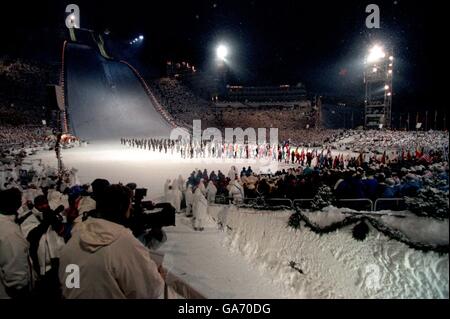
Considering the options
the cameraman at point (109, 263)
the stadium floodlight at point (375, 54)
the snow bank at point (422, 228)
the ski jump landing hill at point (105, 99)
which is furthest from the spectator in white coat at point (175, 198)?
the stadium floodlight at point (375, 54)

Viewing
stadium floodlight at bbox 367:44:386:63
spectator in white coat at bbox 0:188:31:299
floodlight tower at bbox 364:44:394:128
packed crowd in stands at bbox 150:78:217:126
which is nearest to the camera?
spectator in white coat at bbox 0:188:31:299

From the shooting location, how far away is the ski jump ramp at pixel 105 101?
4188cm

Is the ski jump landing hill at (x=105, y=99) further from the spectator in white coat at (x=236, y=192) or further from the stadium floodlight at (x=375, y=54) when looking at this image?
the spectator in white coat at (x=236, y=192)

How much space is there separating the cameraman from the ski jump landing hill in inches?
1529

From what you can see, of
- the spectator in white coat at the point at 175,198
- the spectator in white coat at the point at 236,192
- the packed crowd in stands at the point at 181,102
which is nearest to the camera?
the spectator in white coat at the point at 236,192

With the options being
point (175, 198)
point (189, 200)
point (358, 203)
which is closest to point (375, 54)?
point (358, 203)

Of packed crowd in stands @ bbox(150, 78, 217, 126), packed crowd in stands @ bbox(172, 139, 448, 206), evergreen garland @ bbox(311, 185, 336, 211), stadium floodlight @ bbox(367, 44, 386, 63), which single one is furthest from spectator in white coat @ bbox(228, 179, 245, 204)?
packed crowd in stands @ bbox(150, 78, 217, 126)

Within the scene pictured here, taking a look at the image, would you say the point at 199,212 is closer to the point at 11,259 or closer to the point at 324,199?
the point at 324,199

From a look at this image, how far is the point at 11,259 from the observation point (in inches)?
116

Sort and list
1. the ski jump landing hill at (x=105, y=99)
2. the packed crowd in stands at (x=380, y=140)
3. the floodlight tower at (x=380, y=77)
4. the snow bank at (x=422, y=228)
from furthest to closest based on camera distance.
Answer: the ski jump landing hill at (x=105, y=99) < the floodlight tower at (x=380, y=77) < the packed crowd in stands at (x=380, y=140) < the snow bank at (x=422, y=228)

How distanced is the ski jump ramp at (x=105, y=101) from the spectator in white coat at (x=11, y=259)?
38123 millimetres

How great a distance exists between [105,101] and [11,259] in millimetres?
49145

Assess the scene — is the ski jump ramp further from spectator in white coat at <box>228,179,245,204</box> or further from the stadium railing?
the stadium railing

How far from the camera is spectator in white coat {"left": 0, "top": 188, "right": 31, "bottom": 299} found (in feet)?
9.52
